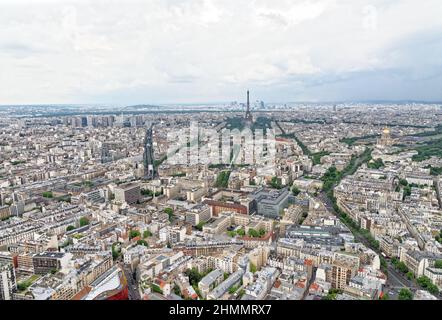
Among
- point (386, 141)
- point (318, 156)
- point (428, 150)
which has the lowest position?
point (318, 156)

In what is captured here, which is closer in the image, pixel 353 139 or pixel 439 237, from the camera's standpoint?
pixel 439 237

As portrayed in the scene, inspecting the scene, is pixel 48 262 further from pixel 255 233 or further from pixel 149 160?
pixel 149 160

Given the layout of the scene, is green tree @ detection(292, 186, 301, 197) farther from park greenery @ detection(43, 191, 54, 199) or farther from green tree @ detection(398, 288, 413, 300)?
park greenery @ detection(43, 191, 54, 199)

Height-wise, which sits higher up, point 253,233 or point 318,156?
point 318,156

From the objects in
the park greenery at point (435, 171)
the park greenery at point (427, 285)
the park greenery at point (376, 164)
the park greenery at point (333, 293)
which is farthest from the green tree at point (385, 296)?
the park greenery at point (376, 164)

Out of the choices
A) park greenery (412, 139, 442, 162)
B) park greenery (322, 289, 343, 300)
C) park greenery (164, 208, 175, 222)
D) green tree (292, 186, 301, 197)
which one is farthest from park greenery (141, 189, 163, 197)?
park greenery (412, 139, 442, 162)

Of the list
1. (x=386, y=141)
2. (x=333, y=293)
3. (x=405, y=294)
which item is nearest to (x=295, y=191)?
(x=333, y=293)

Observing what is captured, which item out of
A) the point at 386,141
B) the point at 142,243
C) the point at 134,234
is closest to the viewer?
the point at 142,243
